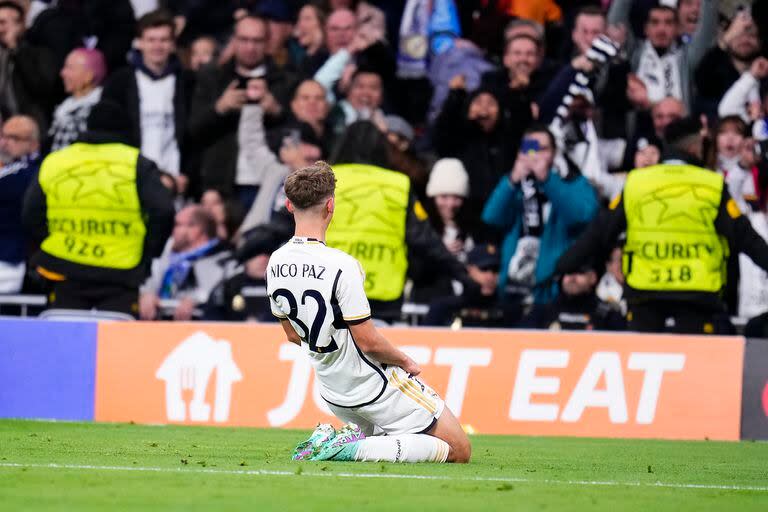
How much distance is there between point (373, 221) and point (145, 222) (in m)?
1.93

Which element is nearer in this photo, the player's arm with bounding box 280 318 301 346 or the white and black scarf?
the player's arm with bounding box 280 318 301 346

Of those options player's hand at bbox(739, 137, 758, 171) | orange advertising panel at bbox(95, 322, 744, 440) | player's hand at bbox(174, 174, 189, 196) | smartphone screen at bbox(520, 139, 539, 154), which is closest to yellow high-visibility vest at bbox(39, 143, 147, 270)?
orange advertising panel at bbox(95, 322, 744, 440)

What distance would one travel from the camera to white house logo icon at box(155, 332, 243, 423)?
40.6ft

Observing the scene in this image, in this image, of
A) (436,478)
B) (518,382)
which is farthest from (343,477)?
(518,382)

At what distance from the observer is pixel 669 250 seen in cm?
1213

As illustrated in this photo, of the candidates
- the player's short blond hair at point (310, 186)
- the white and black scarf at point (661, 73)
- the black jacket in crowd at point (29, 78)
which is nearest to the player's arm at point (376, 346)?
the player's short blond hair at point (310, 186)

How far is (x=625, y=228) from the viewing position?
483 inches

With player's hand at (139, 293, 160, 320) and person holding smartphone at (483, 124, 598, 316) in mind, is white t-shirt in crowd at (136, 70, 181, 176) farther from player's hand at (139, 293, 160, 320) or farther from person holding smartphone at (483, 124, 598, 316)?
person holding smartphone at (483, 124, 598, 316)

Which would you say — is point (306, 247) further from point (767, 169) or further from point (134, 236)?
point (767, 169)

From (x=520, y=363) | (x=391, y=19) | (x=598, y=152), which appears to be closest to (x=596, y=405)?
(x=520, y=363)

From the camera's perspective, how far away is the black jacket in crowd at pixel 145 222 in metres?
12.5

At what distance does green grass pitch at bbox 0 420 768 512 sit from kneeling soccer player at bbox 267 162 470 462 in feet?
0.59

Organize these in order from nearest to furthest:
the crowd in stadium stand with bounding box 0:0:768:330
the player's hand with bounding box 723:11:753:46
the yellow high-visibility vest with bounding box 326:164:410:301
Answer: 1. the yellow high-visibility vest with bounding box 326:164:410:301
2. the crowd in stadium stand with bounding box 0:0:768:330
3. the player's hand with bounding box 723:11:753:46

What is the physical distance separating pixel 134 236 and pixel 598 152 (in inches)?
179
